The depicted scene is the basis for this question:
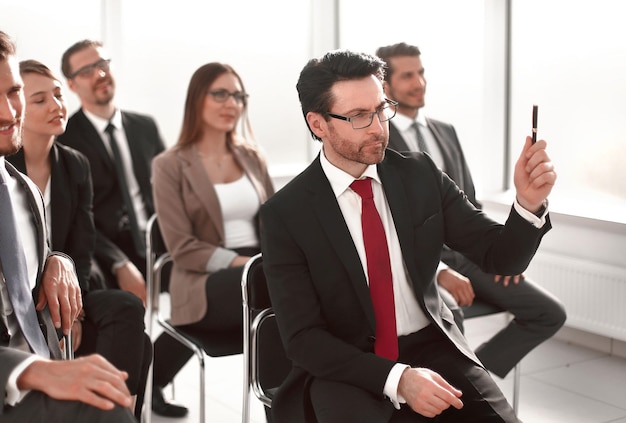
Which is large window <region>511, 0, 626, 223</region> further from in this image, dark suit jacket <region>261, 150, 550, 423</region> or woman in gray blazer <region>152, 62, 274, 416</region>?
dark suit jacket <region>261, 150, 550, 423</region>

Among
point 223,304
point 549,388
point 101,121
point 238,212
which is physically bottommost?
point 549,388

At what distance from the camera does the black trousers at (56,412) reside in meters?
1.68

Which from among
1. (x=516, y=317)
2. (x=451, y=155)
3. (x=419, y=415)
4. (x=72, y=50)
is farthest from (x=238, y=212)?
(x=419, y=415)

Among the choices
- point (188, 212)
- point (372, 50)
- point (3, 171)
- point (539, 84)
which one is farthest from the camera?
point (372, 50)

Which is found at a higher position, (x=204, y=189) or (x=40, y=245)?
(x=40, y=245)

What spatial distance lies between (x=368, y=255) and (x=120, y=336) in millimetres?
1002

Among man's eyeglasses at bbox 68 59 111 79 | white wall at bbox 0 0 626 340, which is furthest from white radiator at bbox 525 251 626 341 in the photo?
man's eyeglasses at bbox 68 59 111 79

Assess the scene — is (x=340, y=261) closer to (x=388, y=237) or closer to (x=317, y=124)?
(x=388, y=237)

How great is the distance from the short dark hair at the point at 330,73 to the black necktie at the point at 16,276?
0.81m

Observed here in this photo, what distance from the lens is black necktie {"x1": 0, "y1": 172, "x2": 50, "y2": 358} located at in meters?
2.06

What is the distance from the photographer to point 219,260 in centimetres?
362

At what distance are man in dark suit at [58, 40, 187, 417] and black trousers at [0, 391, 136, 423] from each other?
237cm

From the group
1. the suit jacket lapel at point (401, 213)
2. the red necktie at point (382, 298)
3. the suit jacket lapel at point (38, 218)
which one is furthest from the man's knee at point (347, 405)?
the suit jacket lapel at point (38, 218)

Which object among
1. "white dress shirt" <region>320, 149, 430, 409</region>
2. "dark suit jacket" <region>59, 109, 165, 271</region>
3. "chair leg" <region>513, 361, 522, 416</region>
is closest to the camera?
"white dress shirt" <region>320, 149, 430, 409</region>
